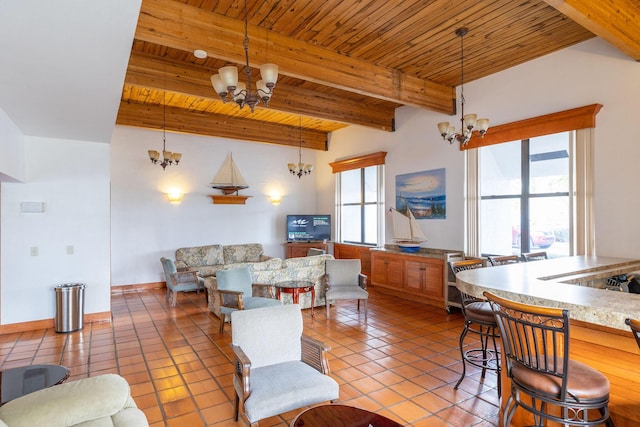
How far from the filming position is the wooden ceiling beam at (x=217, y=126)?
6.84 m

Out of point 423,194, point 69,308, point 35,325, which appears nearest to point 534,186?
point 423,194

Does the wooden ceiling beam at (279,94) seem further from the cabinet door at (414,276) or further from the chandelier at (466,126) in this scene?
the cabinet door at (414,276)

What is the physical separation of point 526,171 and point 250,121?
5775 mm

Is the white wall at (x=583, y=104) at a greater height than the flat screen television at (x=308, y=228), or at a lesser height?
greater

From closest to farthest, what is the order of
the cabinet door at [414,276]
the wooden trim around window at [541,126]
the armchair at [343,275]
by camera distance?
the wooden trim around window at [541,126], the armchair at [343,275], the cabinet door at [414,276]

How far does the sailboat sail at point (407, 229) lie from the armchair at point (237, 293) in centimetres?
289

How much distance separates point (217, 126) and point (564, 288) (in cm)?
715

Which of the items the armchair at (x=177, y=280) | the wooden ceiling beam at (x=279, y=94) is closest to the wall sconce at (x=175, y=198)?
the armchair at (x=177, y=280)

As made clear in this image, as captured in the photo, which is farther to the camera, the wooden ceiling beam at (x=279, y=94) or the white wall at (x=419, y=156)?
the white wall at (x=419, y=156)

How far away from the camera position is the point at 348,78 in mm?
4602

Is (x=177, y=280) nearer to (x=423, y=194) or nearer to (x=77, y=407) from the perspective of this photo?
(x=77, y=407)

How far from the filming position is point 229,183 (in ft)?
27.3

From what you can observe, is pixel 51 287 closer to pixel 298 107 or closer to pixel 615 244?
pixel 298 107

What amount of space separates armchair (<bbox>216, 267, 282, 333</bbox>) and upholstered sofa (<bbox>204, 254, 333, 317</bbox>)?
11.8 inches
